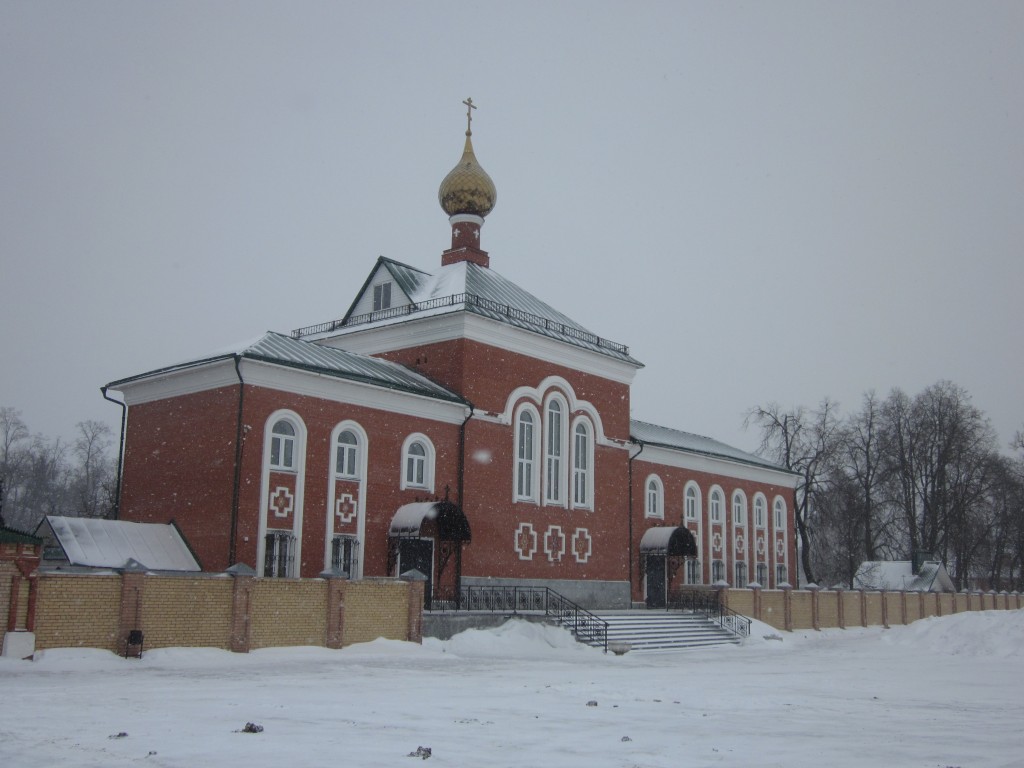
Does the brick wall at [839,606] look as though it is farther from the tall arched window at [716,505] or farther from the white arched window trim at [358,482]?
the white arched window trim at [358,482]

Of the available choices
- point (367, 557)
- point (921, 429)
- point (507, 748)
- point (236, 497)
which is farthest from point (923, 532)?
point (507, 748)

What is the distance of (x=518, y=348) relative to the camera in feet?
90.5

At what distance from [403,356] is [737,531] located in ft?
53.7

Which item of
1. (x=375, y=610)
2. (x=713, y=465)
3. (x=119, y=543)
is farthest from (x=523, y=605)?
(x=713, y=465)

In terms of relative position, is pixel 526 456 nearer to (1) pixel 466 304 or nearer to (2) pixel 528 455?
(2) pixel 528 455

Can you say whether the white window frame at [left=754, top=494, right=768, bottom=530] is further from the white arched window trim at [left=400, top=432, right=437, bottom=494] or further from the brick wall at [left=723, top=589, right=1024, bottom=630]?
the white arched window trim at [left=400, top=432, right=437, bottom=494]

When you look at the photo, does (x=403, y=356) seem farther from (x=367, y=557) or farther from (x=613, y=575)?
(x=613, y=575)

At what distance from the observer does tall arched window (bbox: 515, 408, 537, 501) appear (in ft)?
89.0

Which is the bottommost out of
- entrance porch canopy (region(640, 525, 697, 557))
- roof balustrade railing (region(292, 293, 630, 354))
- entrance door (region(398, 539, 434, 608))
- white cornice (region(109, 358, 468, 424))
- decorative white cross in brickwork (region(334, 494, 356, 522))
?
entrance door (region(398, 539, 434, 608))

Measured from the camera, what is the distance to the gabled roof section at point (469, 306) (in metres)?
27.2

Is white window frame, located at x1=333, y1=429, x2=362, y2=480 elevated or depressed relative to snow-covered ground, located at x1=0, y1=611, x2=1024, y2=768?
elevated

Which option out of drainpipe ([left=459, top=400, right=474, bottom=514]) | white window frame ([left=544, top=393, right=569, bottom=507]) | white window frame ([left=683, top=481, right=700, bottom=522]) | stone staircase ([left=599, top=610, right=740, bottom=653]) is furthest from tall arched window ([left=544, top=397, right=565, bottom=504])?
white window frame ([left=683, top=481, right=700, bottom=522])

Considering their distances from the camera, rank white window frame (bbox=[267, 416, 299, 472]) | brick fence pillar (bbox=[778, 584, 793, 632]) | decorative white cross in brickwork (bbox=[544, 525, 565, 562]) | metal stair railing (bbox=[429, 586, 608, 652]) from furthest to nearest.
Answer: brick fence pillar (bbox=[778, 584, 793, 632])
decorative white cross in brickwork (bbox=[544, 525, 565, 562])
metal stair railing (bbox=[429, 586, 608, 652])
white window frame (bbox=[267, 416, 299, 472])

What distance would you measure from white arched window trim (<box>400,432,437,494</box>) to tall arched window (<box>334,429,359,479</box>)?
52.1 inches
